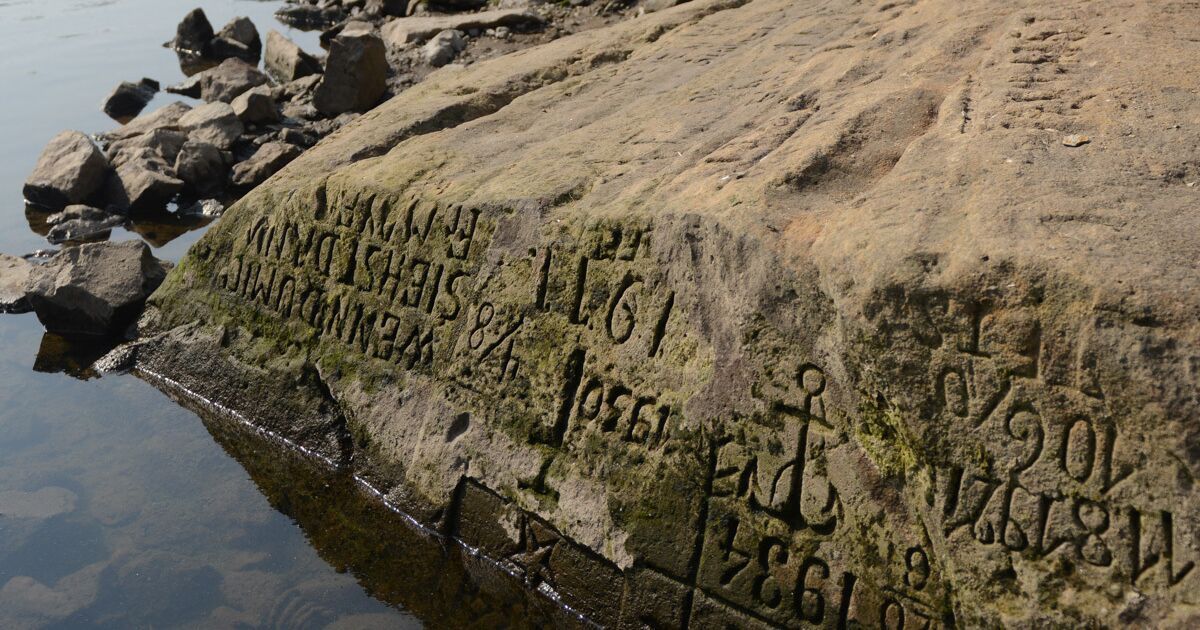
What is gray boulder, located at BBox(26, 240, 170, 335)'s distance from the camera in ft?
21.7

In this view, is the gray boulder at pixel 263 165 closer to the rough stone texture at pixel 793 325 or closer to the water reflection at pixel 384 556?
the rough stone texture at pixel 793 325

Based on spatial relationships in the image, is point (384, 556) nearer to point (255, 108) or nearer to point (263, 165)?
point (263, 165)

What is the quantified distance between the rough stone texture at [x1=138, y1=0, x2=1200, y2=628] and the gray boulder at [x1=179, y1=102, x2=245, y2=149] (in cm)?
395

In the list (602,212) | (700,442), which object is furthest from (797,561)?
(602,212)

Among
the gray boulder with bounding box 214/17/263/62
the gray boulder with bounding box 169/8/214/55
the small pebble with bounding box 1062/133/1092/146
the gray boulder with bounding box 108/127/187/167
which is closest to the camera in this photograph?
the small pebble with bounding box 1062/133/1092/146

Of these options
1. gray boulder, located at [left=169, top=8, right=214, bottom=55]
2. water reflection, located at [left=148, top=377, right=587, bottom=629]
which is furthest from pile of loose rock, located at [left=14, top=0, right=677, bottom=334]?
water reflection, located at [left=148, top=377, right=587, bottom=629]

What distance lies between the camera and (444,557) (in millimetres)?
4574

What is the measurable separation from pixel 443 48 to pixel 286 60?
192 centimetres

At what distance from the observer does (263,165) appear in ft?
30.1

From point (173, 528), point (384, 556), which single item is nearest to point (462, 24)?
point (173, 528)

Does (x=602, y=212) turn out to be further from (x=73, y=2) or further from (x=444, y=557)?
(x=73, y=2)

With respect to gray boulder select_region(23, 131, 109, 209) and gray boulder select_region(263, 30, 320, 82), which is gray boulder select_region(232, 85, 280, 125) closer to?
gray boulder select_region(23, 131, 109, 209)

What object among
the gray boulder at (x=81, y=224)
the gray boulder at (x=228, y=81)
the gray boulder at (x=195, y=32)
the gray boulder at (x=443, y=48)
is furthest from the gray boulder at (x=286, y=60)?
the gray boulder at (x=81, y=224)

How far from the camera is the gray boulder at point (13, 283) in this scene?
7.30 m
